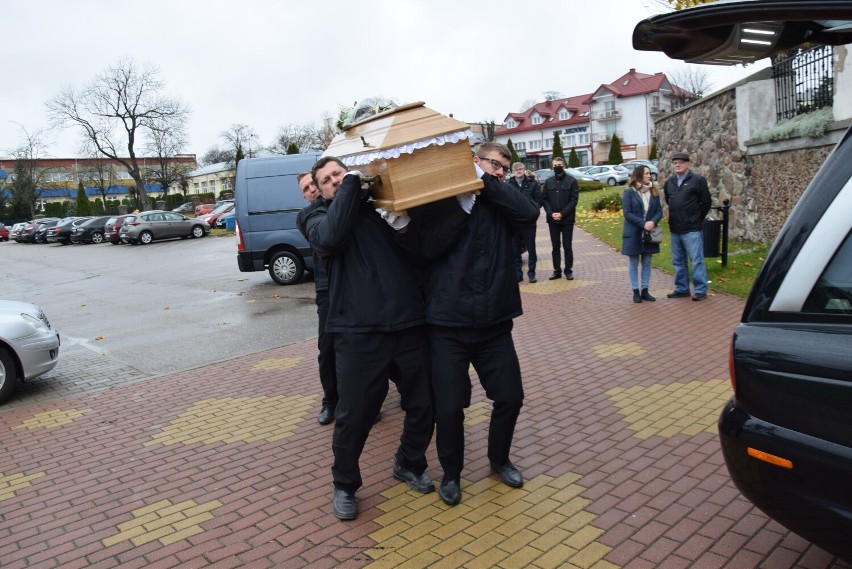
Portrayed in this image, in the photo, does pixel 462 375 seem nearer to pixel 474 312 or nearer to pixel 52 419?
pixel 474 312

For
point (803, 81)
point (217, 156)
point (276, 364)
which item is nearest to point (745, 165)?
point (803, 81)

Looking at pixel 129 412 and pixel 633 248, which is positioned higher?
pixel 633 248

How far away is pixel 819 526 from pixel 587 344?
506 centimetres

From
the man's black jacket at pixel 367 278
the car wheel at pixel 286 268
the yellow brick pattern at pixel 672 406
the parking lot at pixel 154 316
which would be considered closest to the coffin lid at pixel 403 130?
the man's black jacket at pixel 367 278

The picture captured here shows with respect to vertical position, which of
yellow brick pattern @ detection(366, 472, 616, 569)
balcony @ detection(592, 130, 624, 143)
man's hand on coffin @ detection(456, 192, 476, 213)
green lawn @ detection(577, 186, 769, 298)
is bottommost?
yellow brick pattern @ detection(366, 472, 616, 569)

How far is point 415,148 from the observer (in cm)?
357

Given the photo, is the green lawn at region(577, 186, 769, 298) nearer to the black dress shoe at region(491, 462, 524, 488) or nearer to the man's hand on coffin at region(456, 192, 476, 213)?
the black dress shoe at region(491, 462, 524, 488)

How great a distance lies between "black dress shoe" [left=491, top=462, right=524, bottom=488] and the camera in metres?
4.23

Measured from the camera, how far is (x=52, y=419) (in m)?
6.42

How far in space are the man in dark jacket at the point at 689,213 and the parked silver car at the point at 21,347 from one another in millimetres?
7579

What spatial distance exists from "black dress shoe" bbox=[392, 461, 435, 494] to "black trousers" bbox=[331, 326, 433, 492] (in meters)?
0.39

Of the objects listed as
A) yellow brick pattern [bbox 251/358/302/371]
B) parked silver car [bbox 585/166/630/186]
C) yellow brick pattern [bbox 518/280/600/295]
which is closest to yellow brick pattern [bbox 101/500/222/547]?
yellow brick pattern [bbox 251/358/302/371]

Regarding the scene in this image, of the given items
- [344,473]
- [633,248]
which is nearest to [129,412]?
[344,473]

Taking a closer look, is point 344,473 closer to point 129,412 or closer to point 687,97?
point 129,412
